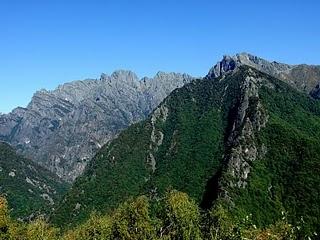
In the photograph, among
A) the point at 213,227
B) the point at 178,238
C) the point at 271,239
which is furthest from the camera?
the point at 213,227

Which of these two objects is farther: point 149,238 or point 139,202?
point 139,202

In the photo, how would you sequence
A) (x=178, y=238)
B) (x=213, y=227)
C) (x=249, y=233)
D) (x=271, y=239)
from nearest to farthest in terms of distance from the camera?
1. (x=271, y=239)
2. (x=249, y=233)
3. (x=178, y=238)
4. (x=213, y=227)

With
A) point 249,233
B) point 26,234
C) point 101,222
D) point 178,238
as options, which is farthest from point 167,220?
point 249,233

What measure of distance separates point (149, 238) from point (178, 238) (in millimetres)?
7932

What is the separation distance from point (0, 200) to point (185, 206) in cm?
4996

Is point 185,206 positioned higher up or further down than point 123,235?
higher up

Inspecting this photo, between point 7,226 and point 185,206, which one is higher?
point 185,206

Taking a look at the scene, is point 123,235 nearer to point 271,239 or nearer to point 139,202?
point 139,202

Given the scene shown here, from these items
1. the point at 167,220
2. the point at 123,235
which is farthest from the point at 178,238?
the point at 123,235

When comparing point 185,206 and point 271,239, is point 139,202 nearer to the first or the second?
point 185,206

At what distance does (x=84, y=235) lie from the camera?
6344 inches

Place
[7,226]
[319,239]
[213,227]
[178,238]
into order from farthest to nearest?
[213,227] → [178,238] → [7,226] → [319,239]

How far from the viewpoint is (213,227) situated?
15762cm

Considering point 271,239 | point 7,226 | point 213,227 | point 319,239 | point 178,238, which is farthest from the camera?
point 213,227
